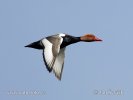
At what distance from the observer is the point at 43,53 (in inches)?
1049

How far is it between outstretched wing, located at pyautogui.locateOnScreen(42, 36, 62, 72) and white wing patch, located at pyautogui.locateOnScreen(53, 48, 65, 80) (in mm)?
1342

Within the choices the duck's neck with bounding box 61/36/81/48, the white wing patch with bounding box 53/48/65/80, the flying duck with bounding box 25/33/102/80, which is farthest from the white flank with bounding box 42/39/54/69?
the white wing patch with bounding box 53/48/65/80

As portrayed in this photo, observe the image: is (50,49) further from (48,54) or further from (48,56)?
(48,56)

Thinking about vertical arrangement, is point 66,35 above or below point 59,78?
above

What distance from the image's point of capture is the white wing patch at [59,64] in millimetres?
28534

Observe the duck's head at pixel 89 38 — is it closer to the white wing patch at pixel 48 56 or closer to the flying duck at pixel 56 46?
the flying duck at pixel 56 46

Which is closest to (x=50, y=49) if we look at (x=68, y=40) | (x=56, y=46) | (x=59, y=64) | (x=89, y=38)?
(x=56, y=46)

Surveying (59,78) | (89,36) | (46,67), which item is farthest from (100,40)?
(46,67)

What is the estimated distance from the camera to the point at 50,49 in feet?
88.3

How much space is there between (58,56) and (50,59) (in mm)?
3310

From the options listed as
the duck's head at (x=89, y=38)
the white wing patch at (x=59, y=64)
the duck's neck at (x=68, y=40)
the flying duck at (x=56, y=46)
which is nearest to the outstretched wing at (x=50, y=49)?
the flying duck at (x=56, y=46)

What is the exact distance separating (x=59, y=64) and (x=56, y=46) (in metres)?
2.18

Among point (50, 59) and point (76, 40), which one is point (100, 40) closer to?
point (76, 40)

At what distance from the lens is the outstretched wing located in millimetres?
26062
